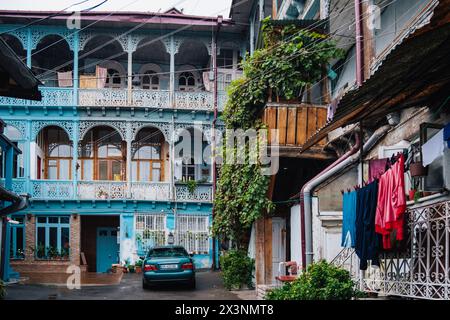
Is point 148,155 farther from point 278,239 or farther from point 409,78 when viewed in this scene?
point 409,78

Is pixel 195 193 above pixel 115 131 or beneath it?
beneath

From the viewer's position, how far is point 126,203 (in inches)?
1118

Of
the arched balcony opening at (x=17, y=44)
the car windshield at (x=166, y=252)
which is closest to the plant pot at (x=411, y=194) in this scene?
the car windshield at (x=166, y=252)

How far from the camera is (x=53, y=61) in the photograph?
30922 millimetres

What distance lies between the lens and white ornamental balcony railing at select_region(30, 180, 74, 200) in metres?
28.0

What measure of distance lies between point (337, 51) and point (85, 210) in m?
16.1

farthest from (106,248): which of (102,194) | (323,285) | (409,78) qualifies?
(409,78)

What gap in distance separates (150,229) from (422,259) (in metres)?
20.3

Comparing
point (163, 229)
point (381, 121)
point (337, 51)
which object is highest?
point (337, 51)

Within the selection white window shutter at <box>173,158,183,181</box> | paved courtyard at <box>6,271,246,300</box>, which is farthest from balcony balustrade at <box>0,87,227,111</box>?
paved courtyard at <box>6,271,246,300</box>

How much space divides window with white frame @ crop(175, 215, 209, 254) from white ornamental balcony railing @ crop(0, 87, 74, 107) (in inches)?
292

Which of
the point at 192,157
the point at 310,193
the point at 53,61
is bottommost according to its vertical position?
the point at 310,193
